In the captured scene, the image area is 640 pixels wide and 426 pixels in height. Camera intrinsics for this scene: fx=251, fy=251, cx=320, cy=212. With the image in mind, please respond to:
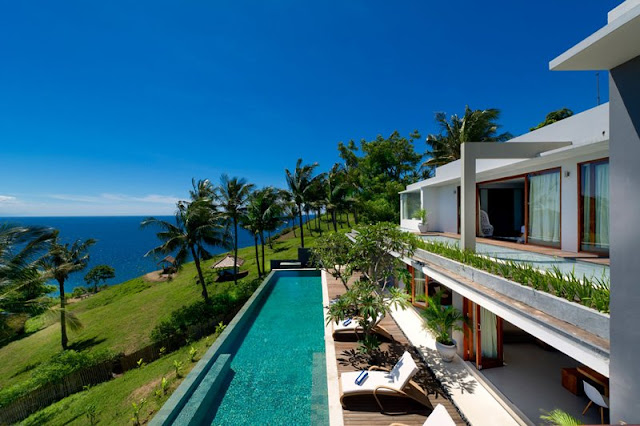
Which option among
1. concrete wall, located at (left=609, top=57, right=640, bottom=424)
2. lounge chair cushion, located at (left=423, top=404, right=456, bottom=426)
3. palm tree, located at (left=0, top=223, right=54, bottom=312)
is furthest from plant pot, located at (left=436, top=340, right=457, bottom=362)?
palm tree, located at (left=0, top=223, right=54, bottom=312)

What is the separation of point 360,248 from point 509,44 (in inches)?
919

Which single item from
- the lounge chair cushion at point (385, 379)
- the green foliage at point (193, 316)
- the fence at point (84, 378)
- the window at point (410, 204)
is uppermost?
the window at point (410, 204)

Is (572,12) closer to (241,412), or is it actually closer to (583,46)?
(583,46)

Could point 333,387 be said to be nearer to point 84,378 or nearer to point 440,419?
point 440,419

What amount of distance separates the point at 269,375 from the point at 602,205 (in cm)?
979

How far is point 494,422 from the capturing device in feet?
15.7

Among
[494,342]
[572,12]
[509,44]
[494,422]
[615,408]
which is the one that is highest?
[509,44]

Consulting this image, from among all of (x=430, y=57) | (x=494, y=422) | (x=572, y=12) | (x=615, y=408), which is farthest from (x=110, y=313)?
(x=572, y=12)

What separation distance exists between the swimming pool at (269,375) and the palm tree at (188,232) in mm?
8395

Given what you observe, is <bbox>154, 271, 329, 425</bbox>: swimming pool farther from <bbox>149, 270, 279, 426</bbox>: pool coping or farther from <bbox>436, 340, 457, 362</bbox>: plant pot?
<bbox>436, 340, 457, 362</bbox>: plant pot

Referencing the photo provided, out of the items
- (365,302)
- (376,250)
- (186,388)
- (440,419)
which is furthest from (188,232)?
(440,419)

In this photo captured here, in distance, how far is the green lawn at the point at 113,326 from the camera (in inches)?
643

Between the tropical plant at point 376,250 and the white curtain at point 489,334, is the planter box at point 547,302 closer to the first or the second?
the white curtain at point 489,334

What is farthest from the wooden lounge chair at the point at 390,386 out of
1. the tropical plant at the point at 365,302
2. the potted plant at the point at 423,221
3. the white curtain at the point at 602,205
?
the potted plant at the point at 423,221
